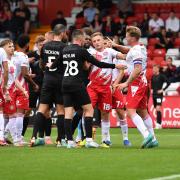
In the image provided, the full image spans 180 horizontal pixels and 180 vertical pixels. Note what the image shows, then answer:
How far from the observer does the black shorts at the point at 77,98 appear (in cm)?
1557

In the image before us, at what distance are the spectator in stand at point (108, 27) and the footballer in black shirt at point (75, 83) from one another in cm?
1660

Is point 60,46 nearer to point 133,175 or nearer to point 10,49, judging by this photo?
point 10,49

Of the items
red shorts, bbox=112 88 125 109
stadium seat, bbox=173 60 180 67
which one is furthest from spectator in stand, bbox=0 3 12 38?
red shorts, bbox=112 88 125 109

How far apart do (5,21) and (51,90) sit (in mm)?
19416

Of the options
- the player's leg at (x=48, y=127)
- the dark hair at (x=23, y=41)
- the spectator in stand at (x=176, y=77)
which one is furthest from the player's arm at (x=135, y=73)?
the spectator in stand at (x=176, y=77)

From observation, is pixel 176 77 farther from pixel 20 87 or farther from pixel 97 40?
pixel 97 40

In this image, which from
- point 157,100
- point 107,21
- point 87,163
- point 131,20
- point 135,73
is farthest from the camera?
point 131,20

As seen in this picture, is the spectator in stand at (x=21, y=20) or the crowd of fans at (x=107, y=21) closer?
the crowd of fans at (x=107, y=21)

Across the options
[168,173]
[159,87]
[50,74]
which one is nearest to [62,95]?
[50,74]

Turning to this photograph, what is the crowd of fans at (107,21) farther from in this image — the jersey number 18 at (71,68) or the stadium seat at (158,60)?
the jersey number 18 at (71,68)

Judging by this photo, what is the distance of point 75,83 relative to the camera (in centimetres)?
1556

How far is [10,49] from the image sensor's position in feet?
54.7

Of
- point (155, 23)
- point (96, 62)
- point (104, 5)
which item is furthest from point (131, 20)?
point (96, 62)

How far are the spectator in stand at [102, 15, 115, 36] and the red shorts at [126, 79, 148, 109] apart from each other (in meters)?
16.5
